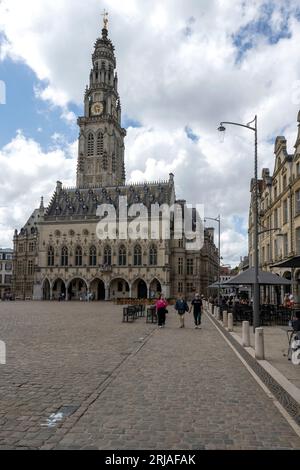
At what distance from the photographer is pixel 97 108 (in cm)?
8306

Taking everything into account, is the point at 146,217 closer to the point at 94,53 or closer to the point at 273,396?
the point at 94,53

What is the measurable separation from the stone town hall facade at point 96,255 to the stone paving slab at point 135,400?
50.4 m

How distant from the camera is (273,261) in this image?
3666 centimetres

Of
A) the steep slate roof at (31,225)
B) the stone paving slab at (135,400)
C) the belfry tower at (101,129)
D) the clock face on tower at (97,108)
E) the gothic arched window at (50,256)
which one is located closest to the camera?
the stone paving slab at (135,400)

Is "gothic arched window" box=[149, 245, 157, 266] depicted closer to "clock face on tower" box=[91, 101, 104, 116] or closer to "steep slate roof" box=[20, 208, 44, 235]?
"steep slate roof" box=[20, 208, 44, 235]

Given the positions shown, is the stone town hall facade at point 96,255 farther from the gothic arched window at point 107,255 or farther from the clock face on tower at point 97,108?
the clock face on tower at point 97,108

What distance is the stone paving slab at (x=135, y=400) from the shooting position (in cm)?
528

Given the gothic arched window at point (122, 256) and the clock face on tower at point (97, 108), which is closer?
the gothic arched window at point (122, 256)

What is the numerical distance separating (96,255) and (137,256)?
698cm

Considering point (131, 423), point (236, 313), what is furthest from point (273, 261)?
point (131, 423)

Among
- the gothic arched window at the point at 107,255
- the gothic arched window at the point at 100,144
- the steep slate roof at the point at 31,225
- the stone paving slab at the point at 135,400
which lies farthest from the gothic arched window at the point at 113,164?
the stone paving slab at the point at 135,400

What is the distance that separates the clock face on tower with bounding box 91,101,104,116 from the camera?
8250 centimetres
